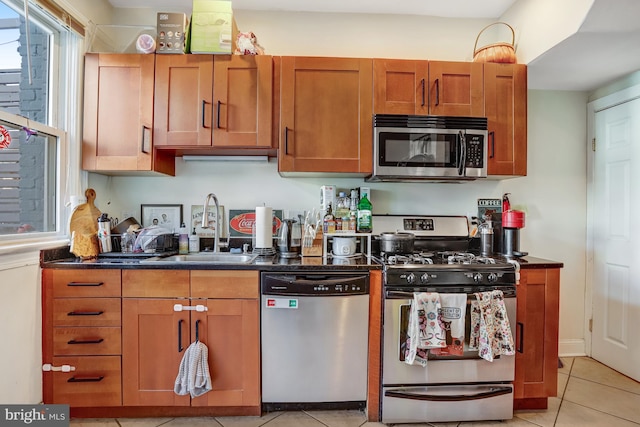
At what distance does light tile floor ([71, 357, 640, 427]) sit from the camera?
1.79m

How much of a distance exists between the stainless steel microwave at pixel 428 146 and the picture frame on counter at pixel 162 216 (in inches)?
60.9

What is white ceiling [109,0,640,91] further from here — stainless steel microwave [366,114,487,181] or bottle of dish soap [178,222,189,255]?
bottle of dish soap [178,222,189,255]

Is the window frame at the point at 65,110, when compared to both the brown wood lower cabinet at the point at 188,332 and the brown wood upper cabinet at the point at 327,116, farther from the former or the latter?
the brown wood upper cabinet at the point at 327,116

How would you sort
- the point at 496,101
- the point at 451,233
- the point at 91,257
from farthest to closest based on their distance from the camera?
the point at 451,233
the point at 496,101
the point at 91,257

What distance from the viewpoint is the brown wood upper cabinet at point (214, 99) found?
2.09 meters

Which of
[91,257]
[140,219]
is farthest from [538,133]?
[91,257]

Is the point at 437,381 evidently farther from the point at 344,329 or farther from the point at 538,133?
the point at 538,133

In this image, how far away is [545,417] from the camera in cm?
188

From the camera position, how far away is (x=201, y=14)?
2.07 metres

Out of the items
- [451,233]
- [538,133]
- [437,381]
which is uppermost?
[538,133]

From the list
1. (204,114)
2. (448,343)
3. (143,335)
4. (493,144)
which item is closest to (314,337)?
(448,343)

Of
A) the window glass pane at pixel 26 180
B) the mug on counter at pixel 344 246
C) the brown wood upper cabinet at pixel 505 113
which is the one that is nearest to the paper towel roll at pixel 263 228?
the mug on counter at pixel 344 246

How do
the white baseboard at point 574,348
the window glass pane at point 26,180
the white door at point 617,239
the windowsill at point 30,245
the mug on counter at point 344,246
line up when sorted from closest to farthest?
1. the windowsill at point 30,245
2. the window glass pane at point 26,180
3. the mug on counter at point 344,246
4. the white door at point 617,239
5. the white baseboard at point 574,348

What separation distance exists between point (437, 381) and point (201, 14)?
107 inches
